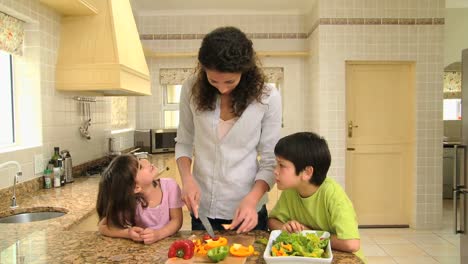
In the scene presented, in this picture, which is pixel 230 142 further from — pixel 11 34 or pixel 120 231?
pixel 11 34

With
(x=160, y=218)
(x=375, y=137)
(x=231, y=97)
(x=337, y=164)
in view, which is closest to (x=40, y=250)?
(x=160, y=218)

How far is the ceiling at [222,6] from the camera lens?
15.4ft

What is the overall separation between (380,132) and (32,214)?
12.0 ft

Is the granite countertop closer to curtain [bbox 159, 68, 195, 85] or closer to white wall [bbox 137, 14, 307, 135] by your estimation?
curtain [bbox 159, 68, 195, 85]

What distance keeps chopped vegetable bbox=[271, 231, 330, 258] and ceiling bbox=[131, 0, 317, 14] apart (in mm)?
4023

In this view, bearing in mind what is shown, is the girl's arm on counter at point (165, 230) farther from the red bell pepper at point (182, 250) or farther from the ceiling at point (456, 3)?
the ceiling at point (456, 3)

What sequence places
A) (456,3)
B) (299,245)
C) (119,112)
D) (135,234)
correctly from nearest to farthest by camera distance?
1. (299,245)
2. (135,234)
3. (119,112)
4. (456,3)

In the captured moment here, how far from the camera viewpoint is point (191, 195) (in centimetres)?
124

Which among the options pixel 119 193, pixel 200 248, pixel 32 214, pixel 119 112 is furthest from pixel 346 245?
pixel 119 112

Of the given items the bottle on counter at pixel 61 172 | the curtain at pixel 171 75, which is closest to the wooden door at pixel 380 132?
the curtain at pixel 171 75

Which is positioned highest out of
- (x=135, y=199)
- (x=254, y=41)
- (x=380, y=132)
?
(x=254, y=41)

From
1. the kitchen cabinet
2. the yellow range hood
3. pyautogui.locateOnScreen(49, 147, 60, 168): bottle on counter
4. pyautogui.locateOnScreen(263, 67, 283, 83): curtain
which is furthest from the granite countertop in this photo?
pyautogui.locateOnScreen(263, 67, 283, 83): curtain

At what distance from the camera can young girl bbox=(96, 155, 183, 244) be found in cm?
133

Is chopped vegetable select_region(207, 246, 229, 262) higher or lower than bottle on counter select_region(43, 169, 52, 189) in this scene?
higher
